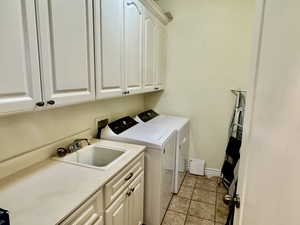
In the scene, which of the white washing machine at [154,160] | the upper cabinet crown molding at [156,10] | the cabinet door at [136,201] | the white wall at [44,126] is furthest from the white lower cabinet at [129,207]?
the upper cabinet crown molding at [156,10]

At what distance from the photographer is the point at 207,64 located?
9.43ft

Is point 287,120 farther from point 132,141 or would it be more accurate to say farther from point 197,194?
point 197,194

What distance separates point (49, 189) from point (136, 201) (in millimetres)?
840

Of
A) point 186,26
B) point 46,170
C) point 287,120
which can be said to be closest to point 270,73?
point 287,120

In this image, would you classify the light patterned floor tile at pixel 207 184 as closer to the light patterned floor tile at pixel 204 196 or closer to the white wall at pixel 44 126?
the light patterned floor tile at pixel 204 196

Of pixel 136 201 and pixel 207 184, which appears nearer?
pixel 136 201

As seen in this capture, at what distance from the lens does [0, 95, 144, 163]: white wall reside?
3.93 feet

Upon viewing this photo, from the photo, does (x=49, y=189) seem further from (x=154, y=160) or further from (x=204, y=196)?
(x=204, y=196)

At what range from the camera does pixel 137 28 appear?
2059 millimetres

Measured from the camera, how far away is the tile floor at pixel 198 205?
83.1 inches

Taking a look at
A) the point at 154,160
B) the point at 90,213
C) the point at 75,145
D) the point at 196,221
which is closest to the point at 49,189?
the point at 90,213

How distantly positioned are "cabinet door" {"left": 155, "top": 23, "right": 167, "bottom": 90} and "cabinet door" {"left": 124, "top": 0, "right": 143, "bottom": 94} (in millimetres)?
556

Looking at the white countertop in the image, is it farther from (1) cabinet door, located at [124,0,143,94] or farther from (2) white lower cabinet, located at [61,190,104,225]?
(1) cabinet door, located at [124,0,143,94]

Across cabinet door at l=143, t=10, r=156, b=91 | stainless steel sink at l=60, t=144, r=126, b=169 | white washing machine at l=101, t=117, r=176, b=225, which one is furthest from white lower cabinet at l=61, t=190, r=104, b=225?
cabinet door at l=143, t=10, r=156, b=91
